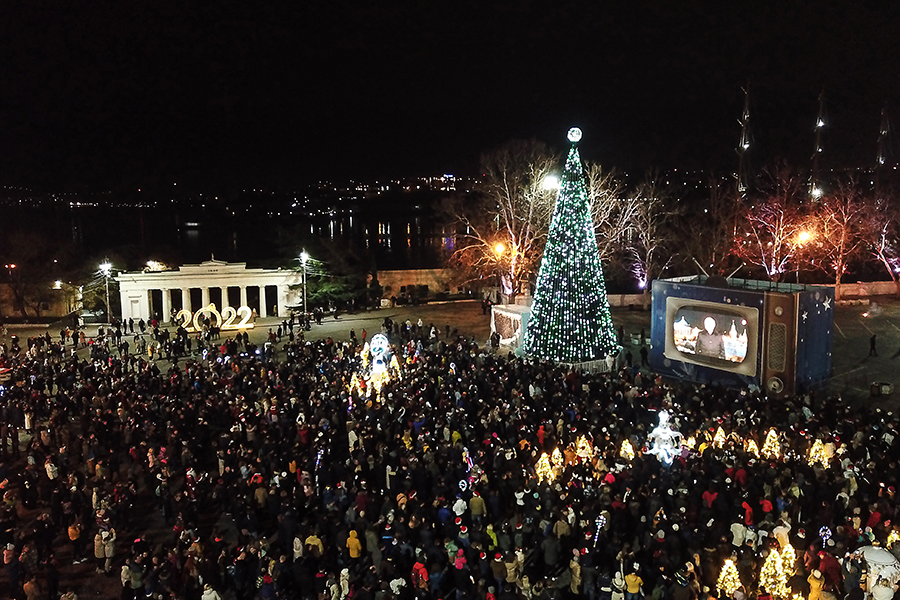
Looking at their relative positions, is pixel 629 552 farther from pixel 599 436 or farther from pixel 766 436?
pixel 766 436

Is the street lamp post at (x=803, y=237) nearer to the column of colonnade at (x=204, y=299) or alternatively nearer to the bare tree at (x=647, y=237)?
the bare tree at (x=647, y=237)

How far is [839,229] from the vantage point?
3625 centimetres

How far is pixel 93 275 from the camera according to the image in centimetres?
3569

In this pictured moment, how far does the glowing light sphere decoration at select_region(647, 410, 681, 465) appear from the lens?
13164 millimetres

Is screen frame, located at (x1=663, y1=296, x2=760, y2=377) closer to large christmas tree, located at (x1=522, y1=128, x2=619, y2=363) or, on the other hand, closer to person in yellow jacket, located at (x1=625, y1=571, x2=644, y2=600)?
large christmas tree, located at (x1=522, y1=128, x2=619, y2=363)

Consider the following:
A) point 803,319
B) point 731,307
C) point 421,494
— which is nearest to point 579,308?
point 731,307

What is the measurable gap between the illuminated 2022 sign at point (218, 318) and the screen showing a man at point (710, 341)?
1965cm

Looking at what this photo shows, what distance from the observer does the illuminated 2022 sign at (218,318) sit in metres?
29.9

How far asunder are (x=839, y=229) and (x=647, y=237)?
35.3 feet

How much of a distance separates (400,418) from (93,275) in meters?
27.3

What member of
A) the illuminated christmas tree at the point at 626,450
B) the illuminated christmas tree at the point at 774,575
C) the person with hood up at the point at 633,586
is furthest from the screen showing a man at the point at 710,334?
the person with hood up at the point at 633,586

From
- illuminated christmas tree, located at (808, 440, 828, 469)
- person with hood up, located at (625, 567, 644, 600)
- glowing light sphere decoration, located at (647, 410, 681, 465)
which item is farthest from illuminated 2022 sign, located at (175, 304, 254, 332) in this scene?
person with hood up, located at (625, 567, 644, 600)

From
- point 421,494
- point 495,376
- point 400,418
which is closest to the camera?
point 421,494

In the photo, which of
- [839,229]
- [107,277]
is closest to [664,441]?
[107,277]
